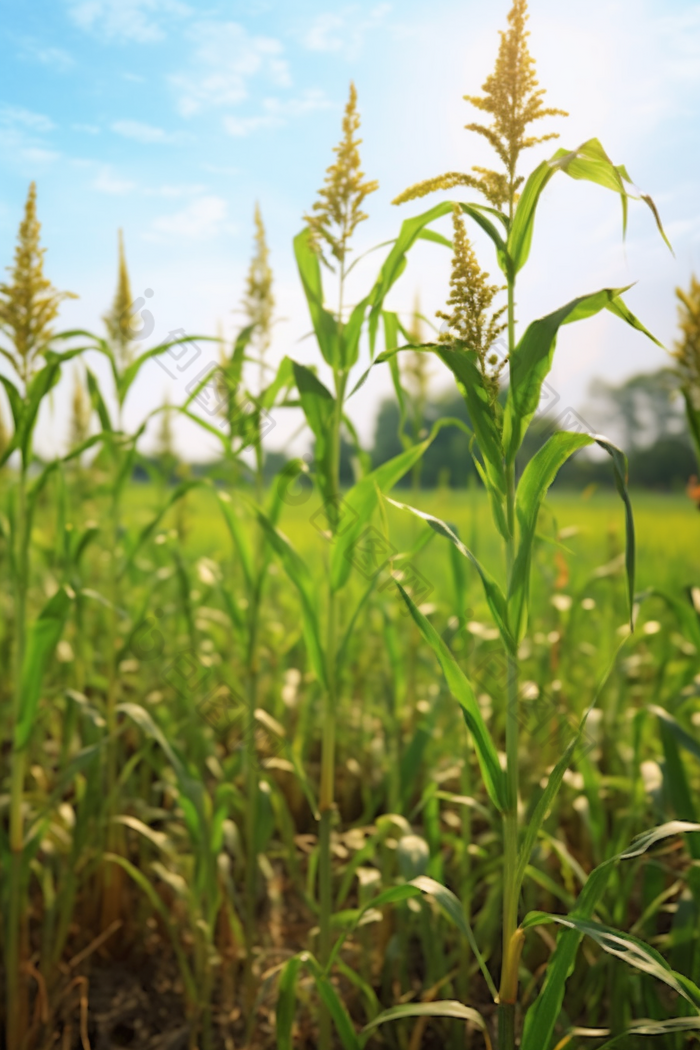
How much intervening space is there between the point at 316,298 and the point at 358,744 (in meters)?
1.68

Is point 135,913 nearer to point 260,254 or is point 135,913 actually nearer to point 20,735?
point 20,735

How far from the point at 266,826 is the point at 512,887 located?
0.89 meters

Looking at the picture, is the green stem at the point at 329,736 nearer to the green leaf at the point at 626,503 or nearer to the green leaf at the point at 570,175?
→ the green leaf at the point at 570,175

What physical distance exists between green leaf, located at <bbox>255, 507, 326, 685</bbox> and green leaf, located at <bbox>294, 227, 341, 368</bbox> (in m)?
0.34

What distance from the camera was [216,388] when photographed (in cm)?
223

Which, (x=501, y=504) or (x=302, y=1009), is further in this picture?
(x=302, y=1009)

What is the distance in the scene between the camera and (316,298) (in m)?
1.53

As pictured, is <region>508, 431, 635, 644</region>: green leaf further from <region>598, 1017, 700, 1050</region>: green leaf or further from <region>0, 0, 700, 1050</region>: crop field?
<region>598, 1017, 700, 1050</region>: green leaf

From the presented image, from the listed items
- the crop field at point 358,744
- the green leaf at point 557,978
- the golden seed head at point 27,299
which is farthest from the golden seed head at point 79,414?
the green leaf at point 557,978

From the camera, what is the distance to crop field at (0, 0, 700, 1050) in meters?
1.09

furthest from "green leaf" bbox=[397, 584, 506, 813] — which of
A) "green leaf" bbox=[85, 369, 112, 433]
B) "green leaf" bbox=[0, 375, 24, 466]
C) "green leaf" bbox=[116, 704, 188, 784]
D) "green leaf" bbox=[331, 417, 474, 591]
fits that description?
"green leaf" bbox=[85, 369, 112, 433]

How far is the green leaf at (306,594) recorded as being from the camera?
4.94ft

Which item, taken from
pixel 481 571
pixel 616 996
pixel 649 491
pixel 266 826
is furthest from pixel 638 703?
pixel 649 491

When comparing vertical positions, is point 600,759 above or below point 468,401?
below
